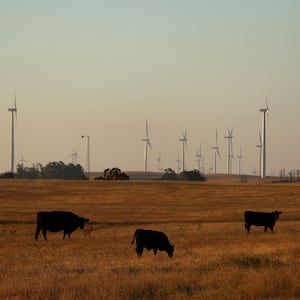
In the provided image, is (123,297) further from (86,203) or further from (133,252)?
(86,203)

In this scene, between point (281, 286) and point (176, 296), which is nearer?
point (176, 296)

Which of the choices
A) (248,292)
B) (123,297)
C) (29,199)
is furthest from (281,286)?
(29,199)

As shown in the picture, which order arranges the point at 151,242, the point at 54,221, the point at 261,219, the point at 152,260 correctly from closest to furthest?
the point at 152,260 → the point at 151,242 → the point at 54,221 → the point at 261,219

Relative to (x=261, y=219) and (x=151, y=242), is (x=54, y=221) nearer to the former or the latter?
(x=151, y=242)

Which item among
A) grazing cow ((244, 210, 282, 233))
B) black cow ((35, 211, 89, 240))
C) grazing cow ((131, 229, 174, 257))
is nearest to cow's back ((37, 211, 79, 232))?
black cow ((35, 211, 89, 240))

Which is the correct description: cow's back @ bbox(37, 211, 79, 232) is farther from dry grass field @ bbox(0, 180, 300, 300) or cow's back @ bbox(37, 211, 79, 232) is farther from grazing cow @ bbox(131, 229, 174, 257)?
grazing cow @ bbox(131, 229, 174, 257)

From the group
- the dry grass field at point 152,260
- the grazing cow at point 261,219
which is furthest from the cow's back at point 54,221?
the grazing cow at point 261,219

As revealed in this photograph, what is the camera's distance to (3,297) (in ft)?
53.6

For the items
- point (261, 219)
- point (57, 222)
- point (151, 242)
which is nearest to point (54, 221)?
point (57, 222)

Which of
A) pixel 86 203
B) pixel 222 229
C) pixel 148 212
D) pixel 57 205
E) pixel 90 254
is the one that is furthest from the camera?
pixel 86 203

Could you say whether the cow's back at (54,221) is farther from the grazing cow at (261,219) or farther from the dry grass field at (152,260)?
the grazing cow at (261,219)

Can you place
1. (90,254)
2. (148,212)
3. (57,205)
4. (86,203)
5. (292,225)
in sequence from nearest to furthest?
(90,254)
(292,225)
(148,212)
(57,205)
(86,203)

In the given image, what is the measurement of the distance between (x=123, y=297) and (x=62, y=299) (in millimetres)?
1355

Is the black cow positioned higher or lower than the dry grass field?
higher
